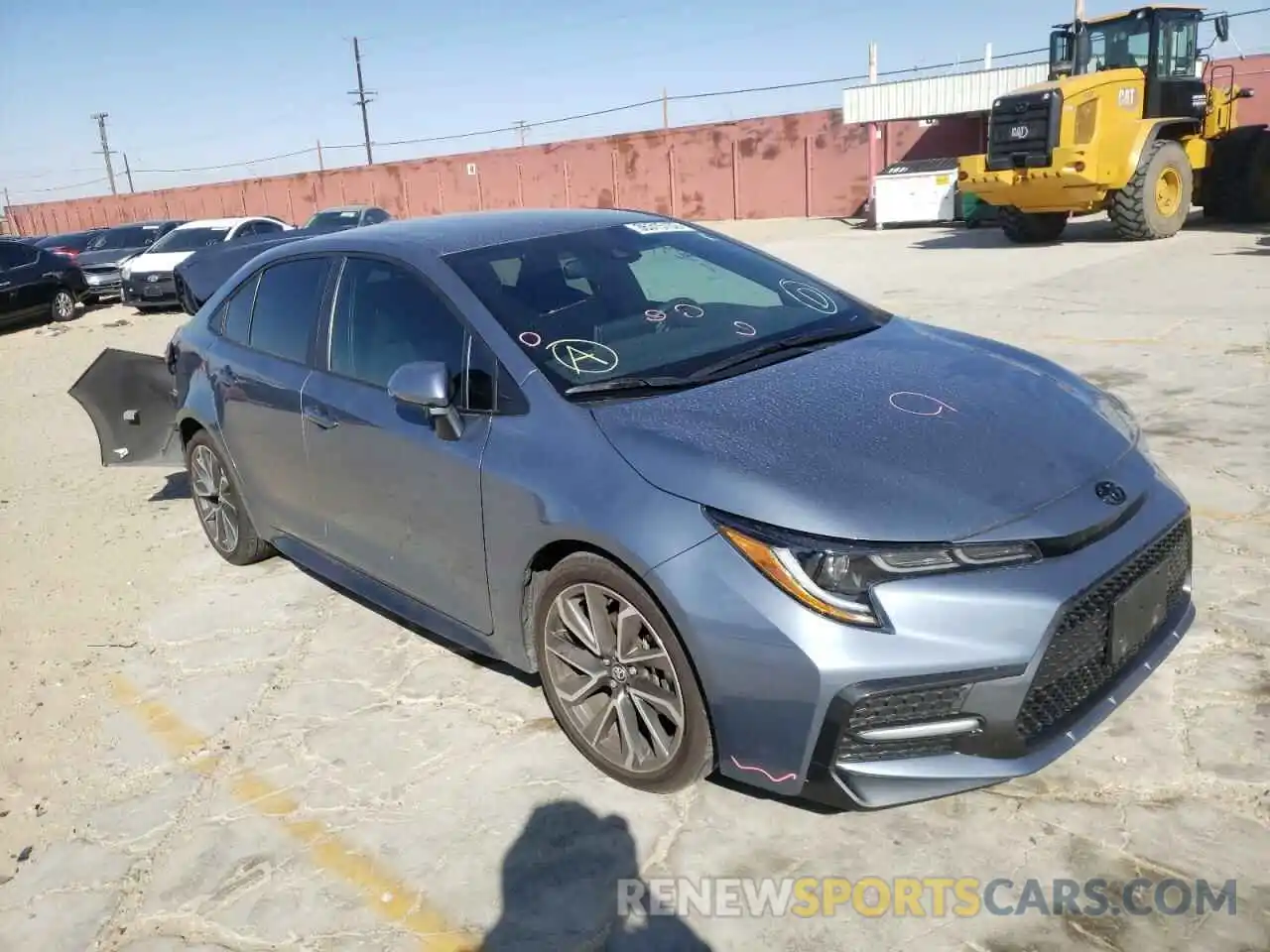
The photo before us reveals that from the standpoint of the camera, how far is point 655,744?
2.77 m

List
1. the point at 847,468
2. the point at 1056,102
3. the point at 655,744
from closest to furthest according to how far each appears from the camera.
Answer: the point at 847,468
the point at 655,744
the point at 1056,102

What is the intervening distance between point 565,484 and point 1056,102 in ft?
43.6

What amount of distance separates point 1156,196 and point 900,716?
14.5m

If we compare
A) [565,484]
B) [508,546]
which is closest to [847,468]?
[565,484]

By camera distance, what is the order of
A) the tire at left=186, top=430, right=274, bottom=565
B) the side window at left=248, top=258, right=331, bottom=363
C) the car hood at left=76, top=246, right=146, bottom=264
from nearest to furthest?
the side window at left=248, top=258, right=331, bottom=363, the tire at left=186, top=430, right=274, bottom=565, the car hood at left=76, top=246, right=146, bottom=264

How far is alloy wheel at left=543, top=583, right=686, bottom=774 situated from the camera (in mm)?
2695

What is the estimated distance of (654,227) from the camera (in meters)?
3.98

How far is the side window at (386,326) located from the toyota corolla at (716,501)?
1 centimetres

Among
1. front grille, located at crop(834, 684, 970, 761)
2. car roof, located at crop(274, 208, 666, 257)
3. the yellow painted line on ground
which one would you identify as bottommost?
the yellow painted line on ground

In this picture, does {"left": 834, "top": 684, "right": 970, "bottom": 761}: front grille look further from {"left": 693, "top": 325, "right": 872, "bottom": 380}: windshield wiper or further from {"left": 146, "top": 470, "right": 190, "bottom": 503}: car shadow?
{"left": 146, "top": 470, "right": 190, "bottom": 503}: car shadow

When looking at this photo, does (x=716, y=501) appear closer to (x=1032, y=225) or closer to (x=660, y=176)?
(x=1032, y=225)

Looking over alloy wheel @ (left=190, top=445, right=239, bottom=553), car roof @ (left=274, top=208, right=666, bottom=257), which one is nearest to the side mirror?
car roof @ (left=274, top=208, right=666, bottom=257)

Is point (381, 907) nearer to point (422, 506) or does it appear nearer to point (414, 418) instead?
point (422, 506)

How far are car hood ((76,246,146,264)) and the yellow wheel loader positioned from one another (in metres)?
15.7
